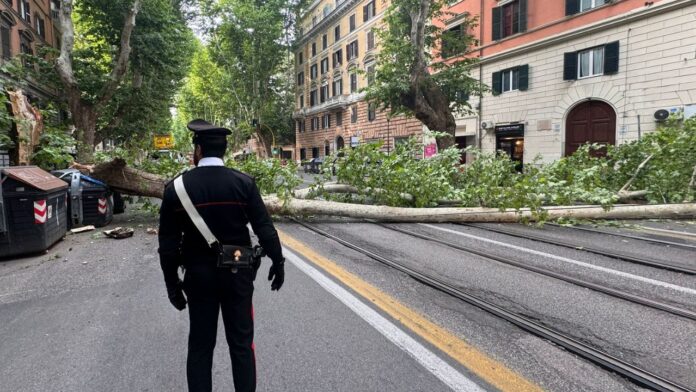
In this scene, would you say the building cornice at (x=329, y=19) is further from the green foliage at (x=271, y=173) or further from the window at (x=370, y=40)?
the green foliage at (x=271, y=173)

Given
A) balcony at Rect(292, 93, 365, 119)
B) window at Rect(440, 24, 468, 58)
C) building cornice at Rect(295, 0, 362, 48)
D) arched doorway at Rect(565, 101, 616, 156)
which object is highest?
building cornice at Rect(295, 0, 362, 48)

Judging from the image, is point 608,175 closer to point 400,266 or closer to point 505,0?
point 400,266

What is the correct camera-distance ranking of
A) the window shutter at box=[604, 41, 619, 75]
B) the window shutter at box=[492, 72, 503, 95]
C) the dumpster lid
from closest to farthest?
1. the dumpster lid
2. the window shutter at box=[604, 41, 619, 75]
3. the window shutter at box=[492, 72, 503, 95]

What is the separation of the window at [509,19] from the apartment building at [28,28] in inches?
945

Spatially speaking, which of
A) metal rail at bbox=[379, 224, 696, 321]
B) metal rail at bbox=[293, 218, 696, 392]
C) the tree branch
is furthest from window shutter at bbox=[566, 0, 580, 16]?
metal rail at bbox=[293, 218, 696, 392]

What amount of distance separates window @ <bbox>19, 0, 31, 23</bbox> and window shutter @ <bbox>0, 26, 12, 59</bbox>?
3.96 m

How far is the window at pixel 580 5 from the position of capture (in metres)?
18.2

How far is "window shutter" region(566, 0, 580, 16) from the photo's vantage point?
18.7 meters

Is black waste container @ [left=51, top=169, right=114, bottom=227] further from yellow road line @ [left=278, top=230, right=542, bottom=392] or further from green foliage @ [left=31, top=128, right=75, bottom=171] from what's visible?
yellow road line @ [left=278, top=230, right=542, bottom=392]

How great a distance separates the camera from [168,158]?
9984mm

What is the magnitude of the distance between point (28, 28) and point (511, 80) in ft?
94.3

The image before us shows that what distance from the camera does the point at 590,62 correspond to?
61.4ft

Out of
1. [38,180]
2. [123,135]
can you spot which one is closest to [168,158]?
[38,180]

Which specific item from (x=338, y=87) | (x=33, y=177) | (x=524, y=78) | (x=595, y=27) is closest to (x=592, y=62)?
(x=595, y=27)
